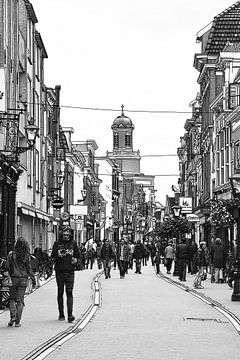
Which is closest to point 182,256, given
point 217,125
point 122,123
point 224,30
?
point 217,125

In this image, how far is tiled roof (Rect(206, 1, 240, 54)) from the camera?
6212cm

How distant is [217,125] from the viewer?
193 feet

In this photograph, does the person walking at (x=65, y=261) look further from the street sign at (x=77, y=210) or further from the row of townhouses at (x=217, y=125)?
the street sign at (x=77, y=210)

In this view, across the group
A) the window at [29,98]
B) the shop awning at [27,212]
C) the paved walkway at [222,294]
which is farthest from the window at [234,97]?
the paved walkway at [222,294]

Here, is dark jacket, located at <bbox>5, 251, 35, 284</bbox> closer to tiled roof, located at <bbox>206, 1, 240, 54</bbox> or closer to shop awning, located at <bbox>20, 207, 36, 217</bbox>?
shop awning, located at <bbox>20, 207, 36, 217</bbox>

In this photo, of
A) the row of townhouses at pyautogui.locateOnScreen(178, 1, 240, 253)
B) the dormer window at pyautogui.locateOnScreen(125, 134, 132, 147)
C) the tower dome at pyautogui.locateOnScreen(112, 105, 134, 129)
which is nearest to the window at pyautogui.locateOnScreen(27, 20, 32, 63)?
the row of townhouses at pyautogui.locateOnScreen(178, 1, 240, 253)

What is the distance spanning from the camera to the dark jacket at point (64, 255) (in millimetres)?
19203

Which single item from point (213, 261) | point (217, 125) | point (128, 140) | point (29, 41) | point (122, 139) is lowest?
point (213, 261)

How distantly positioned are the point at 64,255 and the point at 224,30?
45585mm

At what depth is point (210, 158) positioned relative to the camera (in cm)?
6438

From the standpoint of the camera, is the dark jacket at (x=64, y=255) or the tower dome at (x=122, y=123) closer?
the dark jacket at (x=64, y=255)

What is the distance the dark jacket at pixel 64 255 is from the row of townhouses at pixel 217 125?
73.6 ft

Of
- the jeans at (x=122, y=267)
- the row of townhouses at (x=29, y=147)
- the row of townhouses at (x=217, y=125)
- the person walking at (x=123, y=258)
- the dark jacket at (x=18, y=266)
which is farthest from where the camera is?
the row of townhouses at (x=217, y=125)

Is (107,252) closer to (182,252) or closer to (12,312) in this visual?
(182,252)
